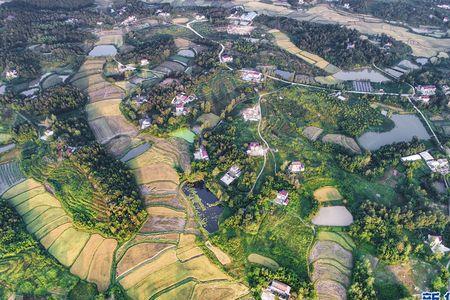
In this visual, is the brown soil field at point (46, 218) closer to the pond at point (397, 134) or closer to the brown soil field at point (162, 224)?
the brown soil field at point (162, 224)

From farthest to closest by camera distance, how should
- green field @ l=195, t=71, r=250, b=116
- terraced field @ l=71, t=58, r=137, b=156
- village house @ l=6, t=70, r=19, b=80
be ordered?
1. village house @ l=6, t=70, r=19, b=80
2. green field @ l=195, t=71, r=250, b=116
3. terraced field @ l=71, t=58, r=137, b=156

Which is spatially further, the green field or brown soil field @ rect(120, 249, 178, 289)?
the green field

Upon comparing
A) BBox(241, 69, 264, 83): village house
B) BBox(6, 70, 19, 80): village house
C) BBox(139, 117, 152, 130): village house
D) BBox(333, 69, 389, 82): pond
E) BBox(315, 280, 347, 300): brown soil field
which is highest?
BBox(6, 70, 19, 80): village house

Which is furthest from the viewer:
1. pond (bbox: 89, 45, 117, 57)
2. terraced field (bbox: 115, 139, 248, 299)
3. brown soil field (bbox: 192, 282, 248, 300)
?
pond (bbox: 89, 45, 117, 57)

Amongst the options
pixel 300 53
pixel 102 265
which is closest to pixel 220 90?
pixel 300 53

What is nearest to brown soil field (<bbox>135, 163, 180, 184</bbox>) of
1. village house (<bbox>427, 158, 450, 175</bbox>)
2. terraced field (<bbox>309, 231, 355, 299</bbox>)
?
terraced field (<bbox>309, 231, 355, 299</bbox>)

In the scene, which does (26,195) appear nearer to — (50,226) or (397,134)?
(50,226)

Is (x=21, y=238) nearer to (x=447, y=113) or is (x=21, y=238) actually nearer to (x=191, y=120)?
(x=191, y=120)

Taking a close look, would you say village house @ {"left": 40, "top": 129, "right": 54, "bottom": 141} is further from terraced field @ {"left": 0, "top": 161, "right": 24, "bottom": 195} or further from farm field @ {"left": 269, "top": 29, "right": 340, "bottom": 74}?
farm field @ {"left": 269, "top": 29, "right": 340, "bottom": 74}
